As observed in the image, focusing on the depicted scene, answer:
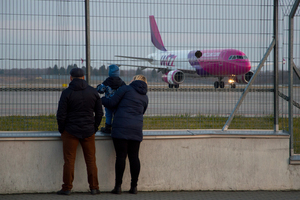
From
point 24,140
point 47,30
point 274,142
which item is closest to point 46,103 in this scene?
point 24,140

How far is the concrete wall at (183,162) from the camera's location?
16.0 feet

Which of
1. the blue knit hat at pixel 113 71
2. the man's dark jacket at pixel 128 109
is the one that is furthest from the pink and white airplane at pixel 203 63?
the man's dark jacket at pixel 128 109

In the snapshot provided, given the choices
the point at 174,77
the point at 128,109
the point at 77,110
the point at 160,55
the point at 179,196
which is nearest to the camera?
the point at 77,110

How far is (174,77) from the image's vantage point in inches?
199

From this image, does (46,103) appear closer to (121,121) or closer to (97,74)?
(97,74)

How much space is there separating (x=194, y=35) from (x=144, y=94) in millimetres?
1275

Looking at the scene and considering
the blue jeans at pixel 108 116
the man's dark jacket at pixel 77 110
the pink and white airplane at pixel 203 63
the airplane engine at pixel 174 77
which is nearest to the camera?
the man's dark jacket at pixel 77 110

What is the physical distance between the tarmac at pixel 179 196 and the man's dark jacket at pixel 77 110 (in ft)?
2.86

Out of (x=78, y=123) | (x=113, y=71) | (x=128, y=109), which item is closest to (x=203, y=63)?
(x=113, y=71)

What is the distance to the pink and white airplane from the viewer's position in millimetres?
5234

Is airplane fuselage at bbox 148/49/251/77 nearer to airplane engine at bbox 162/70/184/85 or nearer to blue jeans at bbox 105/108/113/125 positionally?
airplane engine at bbox 162/70/184/85

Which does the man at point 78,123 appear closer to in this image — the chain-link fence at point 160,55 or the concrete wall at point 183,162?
the concrete wall at point 183,162

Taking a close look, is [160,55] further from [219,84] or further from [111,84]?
[219,84]

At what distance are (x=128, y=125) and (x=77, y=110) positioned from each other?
692 mm
